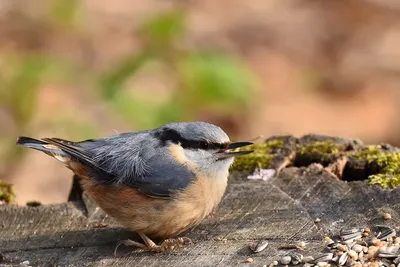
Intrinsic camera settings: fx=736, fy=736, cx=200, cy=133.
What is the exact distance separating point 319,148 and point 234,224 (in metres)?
0.90

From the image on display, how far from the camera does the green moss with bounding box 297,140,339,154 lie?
174 inches

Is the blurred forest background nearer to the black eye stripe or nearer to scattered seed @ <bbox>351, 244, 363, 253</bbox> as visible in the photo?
the black eye stripe

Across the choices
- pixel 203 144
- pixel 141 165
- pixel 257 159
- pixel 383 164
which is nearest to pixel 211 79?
pixel 257 159

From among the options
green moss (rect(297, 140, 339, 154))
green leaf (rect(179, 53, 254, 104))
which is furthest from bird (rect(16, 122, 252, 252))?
green leaf (rect(179, 53, 254, 104))

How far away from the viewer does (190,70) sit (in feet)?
20.4

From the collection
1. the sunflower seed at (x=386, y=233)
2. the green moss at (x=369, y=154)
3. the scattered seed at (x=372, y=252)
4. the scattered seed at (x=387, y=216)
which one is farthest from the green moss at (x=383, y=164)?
the scattered seed at (x=372, y=252)

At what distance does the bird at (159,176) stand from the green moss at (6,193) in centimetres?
64

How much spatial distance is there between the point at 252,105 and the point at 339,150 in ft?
9.04

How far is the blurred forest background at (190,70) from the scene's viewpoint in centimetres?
620

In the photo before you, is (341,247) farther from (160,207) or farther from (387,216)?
A: (160,207)

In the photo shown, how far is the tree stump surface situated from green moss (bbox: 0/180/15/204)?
224mm

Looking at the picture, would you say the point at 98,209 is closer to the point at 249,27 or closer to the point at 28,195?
the point at 28,195

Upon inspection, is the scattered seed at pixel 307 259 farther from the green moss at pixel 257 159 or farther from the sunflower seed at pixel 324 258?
the green moss at pixel 257 159

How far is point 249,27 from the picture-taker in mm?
8594
